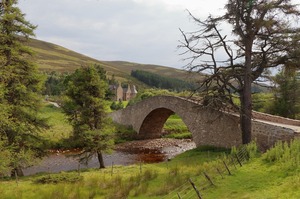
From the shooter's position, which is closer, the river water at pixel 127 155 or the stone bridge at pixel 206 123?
the stone bridge at pixel 206 123

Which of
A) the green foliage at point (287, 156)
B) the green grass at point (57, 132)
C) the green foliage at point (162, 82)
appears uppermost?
the green foliage at point (162, 82)

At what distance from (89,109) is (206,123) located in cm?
925

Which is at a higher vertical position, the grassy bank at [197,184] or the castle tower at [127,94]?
the castle tower at [127,94]

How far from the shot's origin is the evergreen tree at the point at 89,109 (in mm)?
21261

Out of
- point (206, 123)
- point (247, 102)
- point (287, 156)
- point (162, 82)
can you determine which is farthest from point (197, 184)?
point (162, 82)

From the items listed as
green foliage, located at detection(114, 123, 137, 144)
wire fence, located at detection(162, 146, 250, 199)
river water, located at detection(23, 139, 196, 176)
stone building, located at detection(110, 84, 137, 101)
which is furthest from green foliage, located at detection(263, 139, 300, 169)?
stone building, located at detection(110, 84, 137, 101)

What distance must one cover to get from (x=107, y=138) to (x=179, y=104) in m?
9.99

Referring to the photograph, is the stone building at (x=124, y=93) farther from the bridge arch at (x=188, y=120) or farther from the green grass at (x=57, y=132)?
the bridge arch at (x=188, y=120)

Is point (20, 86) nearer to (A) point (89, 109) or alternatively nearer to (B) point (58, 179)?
(A) point (89, 109)

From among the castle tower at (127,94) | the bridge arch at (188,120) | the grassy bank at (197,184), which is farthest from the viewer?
the castle tower at (127,94)

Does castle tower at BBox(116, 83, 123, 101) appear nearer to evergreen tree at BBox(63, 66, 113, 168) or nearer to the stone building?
the stone building

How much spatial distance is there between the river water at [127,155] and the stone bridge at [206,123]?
10.4ft

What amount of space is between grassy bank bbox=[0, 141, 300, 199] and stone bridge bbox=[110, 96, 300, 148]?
3045 mm

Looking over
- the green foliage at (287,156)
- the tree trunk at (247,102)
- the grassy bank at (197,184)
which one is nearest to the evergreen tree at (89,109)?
the grassy bank at (197,184)
